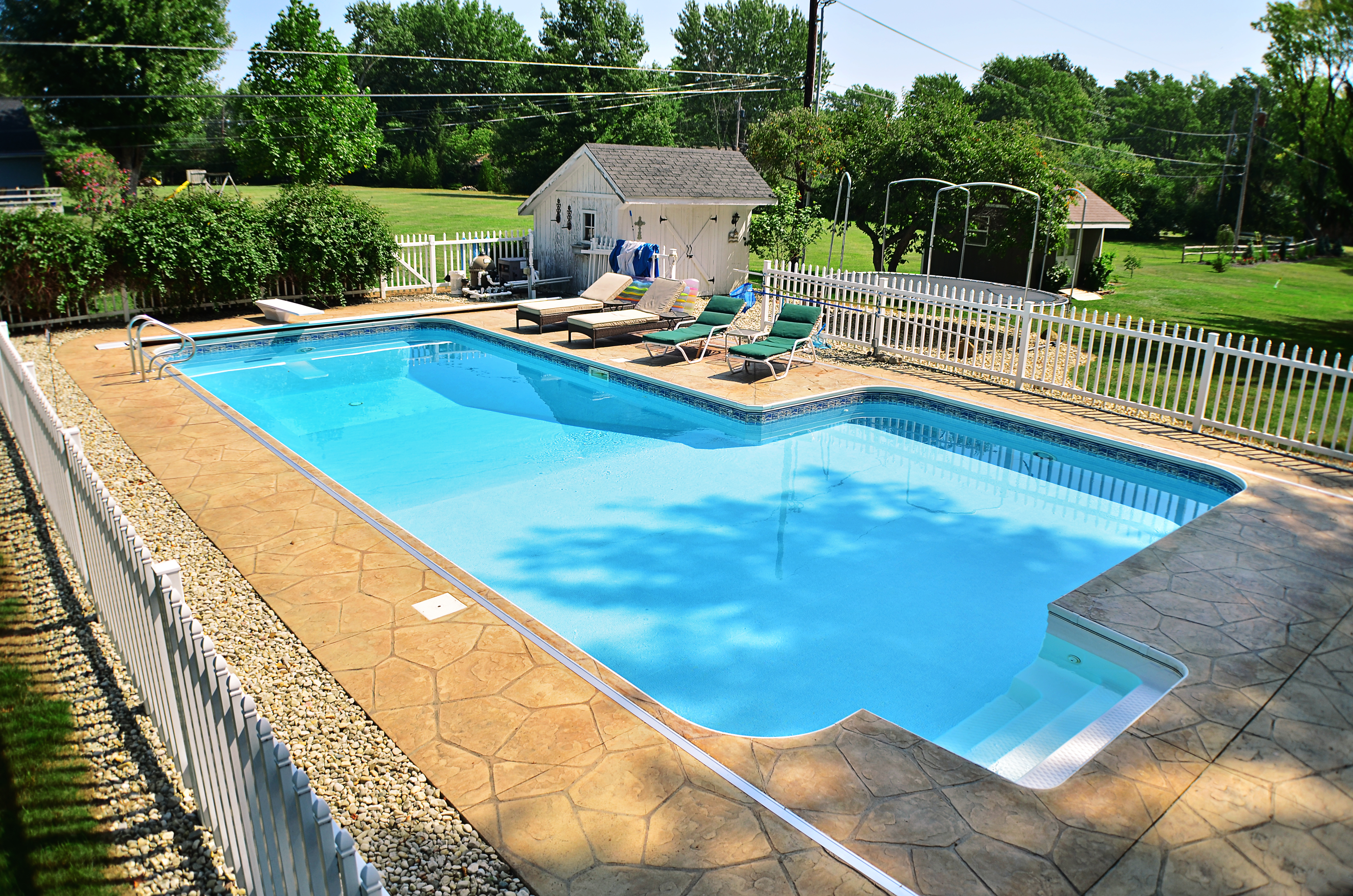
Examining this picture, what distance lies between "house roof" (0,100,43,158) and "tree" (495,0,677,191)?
23258mm

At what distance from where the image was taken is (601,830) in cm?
368

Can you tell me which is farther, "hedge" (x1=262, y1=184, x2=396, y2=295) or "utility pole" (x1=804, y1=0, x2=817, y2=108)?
"utility pole" (x1=804, y1=0, x2=817, y2=108)

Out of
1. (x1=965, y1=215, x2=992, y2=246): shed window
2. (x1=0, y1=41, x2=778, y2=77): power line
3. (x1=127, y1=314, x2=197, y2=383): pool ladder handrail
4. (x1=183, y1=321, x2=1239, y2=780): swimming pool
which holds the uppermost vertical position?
(x1=0, y1=41, x2=778, y2=77): power line

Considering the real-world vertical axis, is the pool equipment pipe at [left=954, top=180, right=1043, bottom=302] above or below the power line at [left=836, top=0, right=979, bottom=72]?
below

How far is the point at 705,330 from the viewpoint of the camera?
1332 centimetres

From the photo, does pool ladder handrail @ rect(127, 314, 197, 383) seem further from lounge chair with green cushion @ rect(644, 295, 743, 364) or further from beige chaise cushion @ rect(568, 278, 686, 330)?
lounge chair with green cushion @ rect(644, 295, 743, 364)

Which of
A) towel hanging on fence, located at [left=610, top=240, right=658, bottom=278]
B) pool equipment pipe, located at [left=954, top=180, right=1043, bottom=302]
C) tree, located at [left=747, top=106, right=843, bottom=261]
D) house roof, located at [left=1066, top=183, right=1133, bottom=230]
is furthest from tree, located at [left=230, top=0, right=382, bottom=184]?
house roof, located at [left=1066, top=183, right=1133, bottom=230]

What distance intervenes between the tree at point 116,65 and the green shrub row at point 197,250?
24653mm

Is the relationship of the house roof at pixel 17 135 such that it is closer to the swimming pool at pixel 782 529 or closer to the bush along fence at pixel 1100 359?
the swimming pool at pixel 782 529

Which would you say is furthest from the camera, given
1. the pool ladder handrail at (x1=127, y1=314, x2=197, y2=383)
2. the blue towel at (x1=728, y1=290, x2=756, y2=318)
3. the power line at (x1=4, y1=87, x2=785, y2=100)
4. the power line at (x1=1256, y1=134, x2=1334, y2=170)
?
the power line at (x1=4, y1=87, x2=785, y2=100)

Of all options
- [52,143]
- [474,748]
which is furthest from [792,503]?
[52,143]

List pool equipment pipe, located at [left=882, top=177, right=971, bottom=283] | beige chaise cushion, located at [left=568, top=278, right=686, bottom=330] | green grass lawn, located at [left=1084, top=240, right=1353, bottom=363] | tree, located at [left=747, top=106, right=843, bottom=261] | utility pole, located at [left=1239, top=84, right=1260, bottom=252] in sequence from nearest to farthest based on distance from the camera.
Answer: beige chaise cushion, located at [left=568, top=278, right=686, bottom=330], pool equipment pipe, located at [left=882, top=177, right=971, bottom=283], green grass lawn, located at [left=1084, top=240, right=1353, bottom=363], tree, located at [left=747, top=106, right=843, bottom=261], utility pole, located at [left=1239, top=84, right=1260, bottom=252]

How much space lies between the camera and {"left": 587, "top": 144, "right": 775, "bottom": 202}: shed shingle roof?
17.6m

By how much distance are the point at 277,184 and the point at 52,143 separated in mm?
12825
